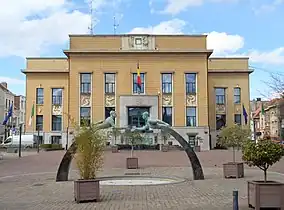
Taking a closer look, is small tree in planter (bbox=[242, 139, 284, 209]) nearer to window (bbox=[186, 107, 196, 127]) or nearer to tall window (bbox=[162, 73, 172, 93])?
window (bbox=[186, 107, 196, 127])

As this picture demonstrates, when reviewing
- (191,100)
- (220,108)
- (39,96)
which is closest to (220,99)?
(220,108)

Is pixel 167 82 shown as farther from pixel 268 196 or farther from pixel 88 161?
pixel 268 196

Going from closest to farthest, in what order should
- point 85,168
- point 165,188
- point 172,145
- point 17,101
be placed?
point 85,168, point 165,188, point 172,145, point 17,101

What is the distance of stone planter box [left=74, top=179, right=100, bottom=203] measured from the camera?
42.0 feet

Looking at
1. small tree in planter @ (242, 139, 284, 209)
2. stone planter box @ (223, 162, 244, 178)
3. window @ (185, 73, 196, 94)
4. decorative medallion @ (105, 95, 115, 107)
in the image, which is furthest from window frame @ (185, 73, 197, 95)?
small tree in planter @ (242, 139, 284, 209)

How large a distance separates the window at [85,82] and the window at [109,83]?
2.16 m

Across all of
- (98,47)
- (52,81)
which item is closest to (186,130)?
(98,47)

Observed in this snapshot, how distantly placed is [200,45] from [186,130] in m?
11.7

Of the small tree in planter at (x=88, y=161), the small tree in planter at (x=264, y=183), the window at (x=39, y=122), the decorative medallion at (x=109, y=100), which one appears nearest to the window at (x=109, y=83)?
the decorative medallion at (x=109, y=100)

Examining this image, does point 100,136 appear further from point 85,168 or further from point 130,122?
point 130,122

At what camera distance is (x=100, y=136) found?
14.5m

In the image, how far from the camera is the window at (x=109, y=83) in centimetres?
5828

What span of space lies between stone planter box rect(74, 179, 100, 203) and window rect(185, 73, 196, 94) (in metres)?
46.3

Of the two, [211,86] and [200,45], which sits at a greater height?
[200,45]
